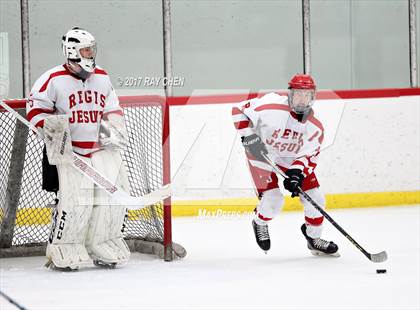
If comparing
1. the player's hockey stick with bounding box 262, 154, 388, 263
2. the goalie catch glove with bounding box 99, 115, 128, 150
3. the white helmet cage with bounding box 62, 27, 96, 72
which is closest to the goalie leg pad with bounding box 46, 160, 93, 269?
the goalie catch glove with bounding box 99, 115, 128, 150

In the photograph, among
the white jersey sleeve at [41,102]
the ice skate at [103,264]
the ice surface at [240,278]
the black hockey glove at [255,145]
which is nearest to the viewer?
the ice surface at [240,278]

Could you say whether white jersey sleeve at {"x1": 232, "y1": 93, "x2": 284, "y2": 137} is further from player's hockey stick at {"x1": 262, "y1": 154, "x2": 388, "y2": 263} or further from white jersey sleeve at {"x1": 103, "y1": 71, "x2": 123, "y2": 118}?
white jersey sleeve at {"x1": 103, "y1": 71, "x2": 123, "y2": 118}

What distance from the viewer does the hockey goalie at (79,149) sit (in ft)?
14.7

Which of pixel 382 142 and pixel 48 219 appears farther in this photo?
pixel 382 142

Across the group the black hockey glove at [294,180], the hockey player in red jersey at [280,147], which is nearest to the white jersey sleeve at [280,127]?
the hockey player in red jersey at [280,147]

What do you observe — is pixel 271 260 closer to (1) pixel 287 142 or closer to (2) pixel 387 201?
(1) pixel 287 142

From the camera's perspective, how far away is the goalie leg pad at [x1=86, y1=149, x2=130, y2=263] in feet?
15.0

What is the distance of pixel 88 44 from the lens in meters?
4.54

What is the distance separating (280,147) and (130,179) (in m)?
0.73

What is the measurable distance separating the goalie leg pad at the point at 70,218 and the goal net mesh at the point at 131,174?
472mm

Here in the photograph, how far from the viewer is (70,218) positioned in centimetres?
450

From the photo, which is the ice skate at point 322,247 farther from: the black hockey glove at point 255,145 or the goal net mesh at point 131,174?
the goal net mesh at point 131,174

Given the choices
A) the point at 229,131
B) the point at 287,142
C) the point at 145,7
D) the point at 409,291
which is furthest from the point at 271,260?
the point at 145,7

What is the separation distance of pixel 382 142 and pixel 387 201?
357 mm
